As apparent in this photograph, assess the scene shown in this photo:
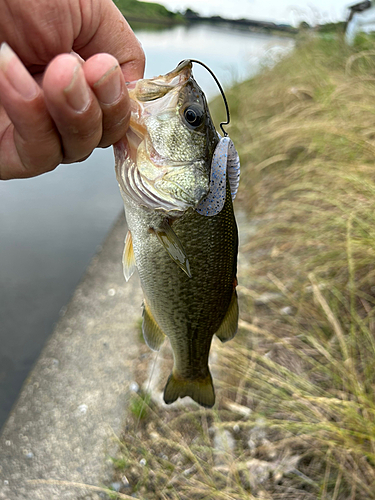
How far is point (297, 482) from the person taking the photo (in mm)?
1801

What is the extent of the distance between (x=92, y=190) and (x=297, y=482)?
4877 millimetres

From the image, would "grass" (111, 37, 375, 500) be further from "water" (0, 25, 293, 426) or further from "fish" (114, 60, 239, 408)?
"water" (0, 25, 293, 426)

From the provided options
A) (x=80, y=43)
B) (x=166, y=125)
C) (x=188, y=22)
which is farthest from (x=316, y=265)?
(x=188, y=22)

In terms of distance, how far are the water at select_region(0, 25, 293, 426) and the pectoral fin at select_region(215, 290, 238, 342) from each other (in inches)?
76.0

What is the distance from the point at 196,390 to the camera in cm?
153

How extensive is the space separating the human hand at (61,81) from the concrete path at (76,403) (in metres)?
1.73

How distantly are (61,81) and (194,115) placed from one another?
560mm

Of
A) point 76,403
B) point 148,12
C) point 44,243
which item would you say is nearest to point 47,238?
point 44,243

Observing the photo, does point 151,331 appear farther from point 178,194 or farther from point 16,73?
point 16,73

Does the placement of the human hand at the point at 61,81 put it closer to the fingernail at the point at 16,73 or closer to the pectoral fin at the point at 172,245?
the fingernail at the point at 16,73

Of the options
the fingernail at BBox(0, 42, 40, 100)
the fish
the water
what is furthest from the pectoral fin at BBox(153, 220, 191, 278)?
the water

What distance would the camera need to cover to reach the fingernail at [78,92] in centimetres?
62

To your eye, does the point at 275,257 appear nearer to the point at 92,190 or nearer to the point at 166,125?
the point at 166,125

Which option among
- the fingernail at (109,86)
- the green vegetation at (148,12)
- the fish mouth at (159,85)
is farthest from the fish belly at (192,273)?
the green vegetation at (148,12)
